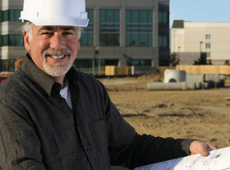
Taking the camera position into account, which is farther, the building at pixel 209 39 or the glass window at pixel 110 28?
the building at pixel 209 39

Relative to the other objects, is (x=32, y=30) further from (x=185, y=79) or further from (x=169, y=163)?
(x=185, y=79)

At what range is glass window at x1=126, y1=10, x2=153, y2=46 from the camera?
44.4 meters

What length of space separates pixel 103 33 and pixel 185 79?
83.4ft

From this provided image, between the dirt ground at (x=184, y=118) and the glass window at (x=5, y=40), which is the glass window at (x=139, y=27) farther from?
the dirt ground at (x=184, y=118)

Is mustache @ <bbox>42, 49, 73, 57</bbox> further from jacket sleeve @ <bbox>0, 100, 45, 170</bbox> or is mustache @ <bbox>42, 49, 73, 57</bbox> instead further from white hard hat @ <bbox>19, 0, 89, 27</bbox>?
jacket sleeve @ <bbox>0, 100, 45, 170</bbox>

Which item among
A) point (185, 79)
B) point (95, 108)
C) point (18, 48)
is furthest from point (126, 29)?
point (95, 108)

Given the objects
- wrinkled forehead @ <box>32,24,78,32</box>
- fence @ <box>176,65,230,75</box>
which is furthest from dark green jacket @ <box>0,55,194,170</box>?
fence @ <box>176,65,230,75</box>

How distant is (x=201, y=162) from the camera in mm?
1881

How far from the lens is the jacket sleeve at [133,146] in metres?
2.21

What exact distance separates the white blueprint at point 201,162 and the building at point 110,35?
42.2 meters

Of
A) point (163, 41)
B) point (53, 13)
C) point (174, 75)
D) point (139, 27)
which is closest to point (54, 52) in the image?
point (53, 13)

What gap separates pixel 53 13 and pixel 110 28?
43.2 meters

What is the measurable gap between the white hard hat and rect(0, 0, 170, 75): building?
42.1 m

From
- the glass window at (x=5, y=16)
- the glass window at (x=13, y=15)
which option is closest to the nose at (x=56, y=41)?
the glass window at (x=13, y=15)
